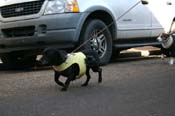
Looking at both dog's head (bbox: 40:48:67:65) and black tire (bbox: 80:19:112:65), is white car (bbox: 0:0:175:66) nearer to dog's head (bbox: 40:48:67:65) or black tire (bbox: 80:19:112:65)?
black tire (bbox: 80:19:112:65)

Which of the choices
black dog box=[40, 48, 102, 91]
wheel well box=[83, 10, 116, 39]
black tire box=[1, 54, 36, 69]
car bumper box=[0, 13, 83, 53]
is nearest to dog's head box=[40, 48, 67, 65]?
black dog box=[40, 48, 102, 91]

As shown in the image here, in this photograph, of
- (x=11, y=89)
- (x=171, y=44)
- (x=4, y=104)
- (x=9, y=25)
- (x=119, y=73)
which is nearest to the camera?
(x=4, y=104)

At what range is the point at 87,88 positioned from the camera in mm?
7707

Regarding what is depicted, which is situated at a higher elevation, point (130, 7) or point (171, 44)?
point (130, 7)

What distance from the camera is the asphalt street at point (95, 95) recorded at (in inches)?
234

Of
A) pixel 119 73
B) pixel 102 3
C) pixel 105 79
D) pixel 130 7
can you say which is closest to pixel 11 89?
pixel 105 79

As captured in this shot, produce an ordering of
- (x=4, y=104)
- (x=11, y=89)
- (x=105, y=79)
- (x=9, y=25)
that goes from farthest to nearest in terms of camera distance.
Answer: (x=9, y=25)
(x=105, y=79)
(x=11, y=89)
(x=4, y=104)

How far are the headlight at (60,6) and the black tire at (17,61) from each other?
6.72 ft

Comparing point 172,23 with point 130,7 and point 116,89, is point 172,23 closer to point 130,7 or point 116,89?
point 130,7

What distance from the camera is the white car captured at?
391 inches

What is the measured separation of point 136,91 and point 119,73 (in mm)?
2175

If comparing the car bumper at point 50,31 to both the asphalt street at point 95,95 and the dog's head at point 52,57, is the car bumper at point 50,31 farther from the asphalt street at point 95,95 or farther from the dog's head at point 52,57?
the dog's head at point 52,57

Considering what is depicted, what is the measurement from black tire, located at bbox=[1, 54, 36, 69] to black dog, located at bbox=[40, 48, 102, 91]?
411cm

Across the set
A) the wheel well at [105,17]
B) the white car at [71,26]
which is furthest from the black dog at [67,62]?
the wheel well at [105,17]
